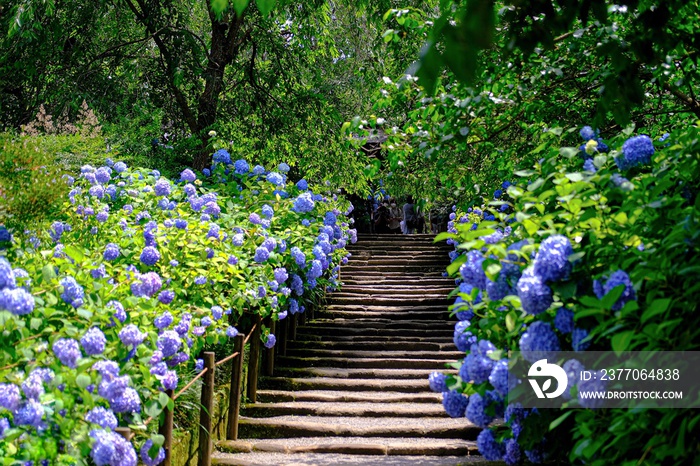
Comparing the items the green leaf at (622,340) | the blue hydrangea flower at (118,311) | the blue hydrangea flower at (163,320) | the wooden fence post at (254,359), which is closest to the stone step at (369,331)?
the wooden fence post at (254,359)

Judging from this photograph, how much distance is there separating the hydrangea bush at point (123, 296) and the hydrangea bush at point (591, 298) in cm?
139

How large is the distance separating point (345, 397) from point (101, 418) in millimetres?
4972

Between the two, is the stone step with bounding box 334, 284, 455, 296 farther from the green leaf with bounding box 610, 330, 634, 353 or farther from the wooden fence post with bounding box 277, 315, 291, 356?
the green leaf with bounding box 610, 330, 634, 353

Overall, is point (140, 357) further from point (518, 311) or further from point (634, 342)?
point (634, 342)

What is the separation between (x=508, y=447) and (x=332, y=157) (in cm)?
776

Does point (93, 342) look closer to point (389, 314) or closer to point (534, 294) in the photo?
point (534, 294)

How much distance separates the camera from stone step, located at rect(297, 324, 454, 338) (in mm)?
10742

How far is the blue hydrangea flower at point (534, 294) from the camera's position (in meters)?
3.00

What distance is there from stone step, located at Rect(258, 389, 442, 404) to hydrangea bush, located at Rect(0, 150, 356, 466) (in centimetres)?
65

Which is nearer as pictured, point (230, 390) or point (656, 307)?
point (656, 307)

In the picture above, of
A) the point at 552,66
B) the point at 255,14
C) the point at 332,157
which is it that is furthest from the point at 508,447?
the point at 255,14

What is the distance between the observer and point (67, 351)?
3357mm

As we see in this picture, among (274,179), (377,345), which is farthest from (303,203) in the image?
(377,345)

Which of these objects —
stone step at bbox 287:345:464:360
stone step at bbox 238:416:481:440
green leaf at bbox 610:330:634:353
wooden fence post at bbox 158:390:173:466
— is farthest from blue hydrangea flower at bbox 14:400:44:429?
stone step at bbox 287:345:464:360
